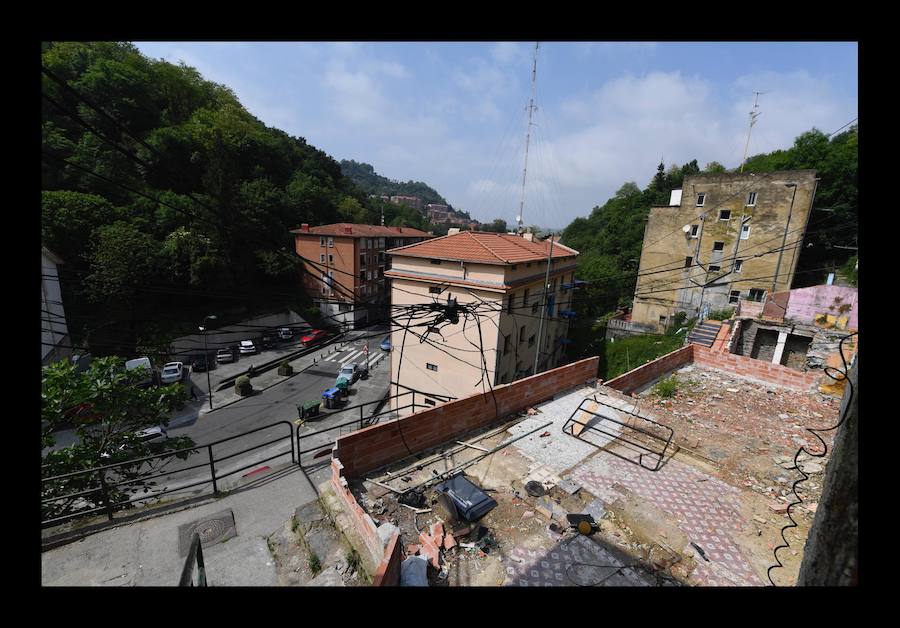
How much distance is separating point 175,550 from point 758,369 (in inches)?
548

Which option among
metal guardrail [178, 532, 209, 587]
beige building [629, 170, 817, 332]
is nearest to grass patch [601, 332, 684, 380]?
beige building [629, 170, 817, 332]

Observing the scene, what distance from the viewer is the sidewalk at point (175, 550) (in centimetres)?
408

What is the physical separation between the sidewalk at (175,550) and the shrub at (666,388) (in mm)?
8734

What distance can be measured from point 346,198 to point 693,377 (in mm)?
48228

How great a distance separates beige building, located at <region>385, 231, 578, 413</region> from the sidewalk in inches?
368

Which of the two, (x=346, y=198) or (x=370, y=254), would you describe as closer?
(x=370, y=254)

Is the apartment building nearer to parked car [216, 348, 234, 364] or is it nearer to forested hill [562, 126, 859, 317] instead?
parked car [216, 348, 234, 364]

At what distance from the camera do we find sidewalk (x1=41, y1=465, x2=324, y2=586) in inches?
161

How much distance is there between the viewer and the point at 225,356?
26297mm

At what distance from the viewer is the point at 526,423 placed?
7492 mm

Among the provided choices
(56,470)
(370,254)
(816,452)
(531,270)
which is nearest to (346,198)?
(370,254)
